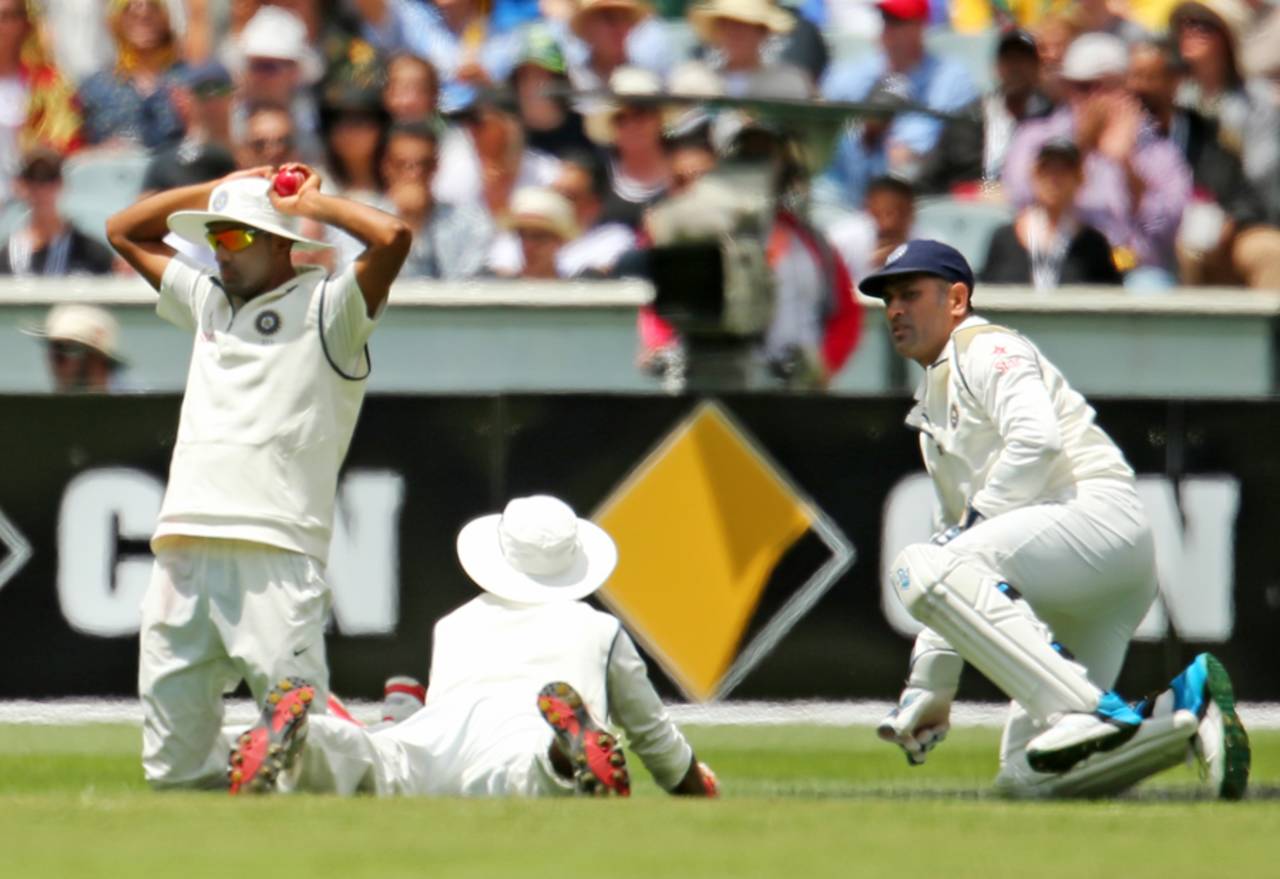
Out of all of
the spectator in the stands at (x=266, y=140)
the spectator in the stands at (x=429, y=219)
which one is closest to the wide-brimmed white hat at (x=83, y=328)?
the spectator in the stands at (x=266, y=140)

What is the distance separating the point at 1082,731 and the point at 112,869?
285 centimetres

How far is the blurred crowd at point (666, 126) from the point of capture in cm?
1130

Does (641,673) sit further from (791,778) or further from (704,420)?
(704,420)

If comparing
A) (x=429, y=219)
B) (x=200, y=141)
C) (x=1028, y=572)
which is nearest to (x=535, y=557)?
(x=1028, y=572)

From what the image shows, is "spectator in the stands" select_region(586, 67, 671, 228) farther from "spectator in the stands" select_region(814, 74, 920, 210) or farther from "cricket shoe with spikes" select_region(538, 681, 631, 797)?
"cricket shoe with spikes" select_region(538, 681, 631, 797)

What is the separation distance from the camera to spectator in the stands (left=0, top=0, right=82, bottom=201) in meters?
13.1

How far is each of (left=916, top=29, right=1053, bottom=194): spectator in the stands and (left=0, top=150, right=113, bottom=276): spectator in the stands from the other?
388 cm

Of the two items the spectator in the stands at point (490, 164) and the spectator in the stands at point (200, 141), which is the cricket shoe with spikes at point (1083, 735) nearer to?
the spectator in the stands at point (490, 164)

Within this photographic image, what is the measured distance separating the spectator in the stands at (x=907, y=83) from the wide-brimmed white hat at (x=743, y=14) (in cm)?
46

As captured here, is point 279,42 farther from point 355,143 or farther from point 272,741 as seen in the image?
point 272,741

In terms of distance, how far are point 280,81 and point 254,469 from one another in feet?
17.9

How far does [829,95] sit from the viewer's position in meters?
12.7

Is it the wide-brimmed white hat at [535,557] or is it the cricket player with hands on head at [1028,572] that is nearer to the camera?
the cricket player with hands on head at [1028,572]

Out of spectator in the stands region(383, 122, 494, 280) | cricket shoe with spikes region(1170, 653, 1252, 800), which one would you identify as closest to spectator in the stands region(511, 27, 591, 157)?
spectator in the stands region(383, 122, 494, 280)
